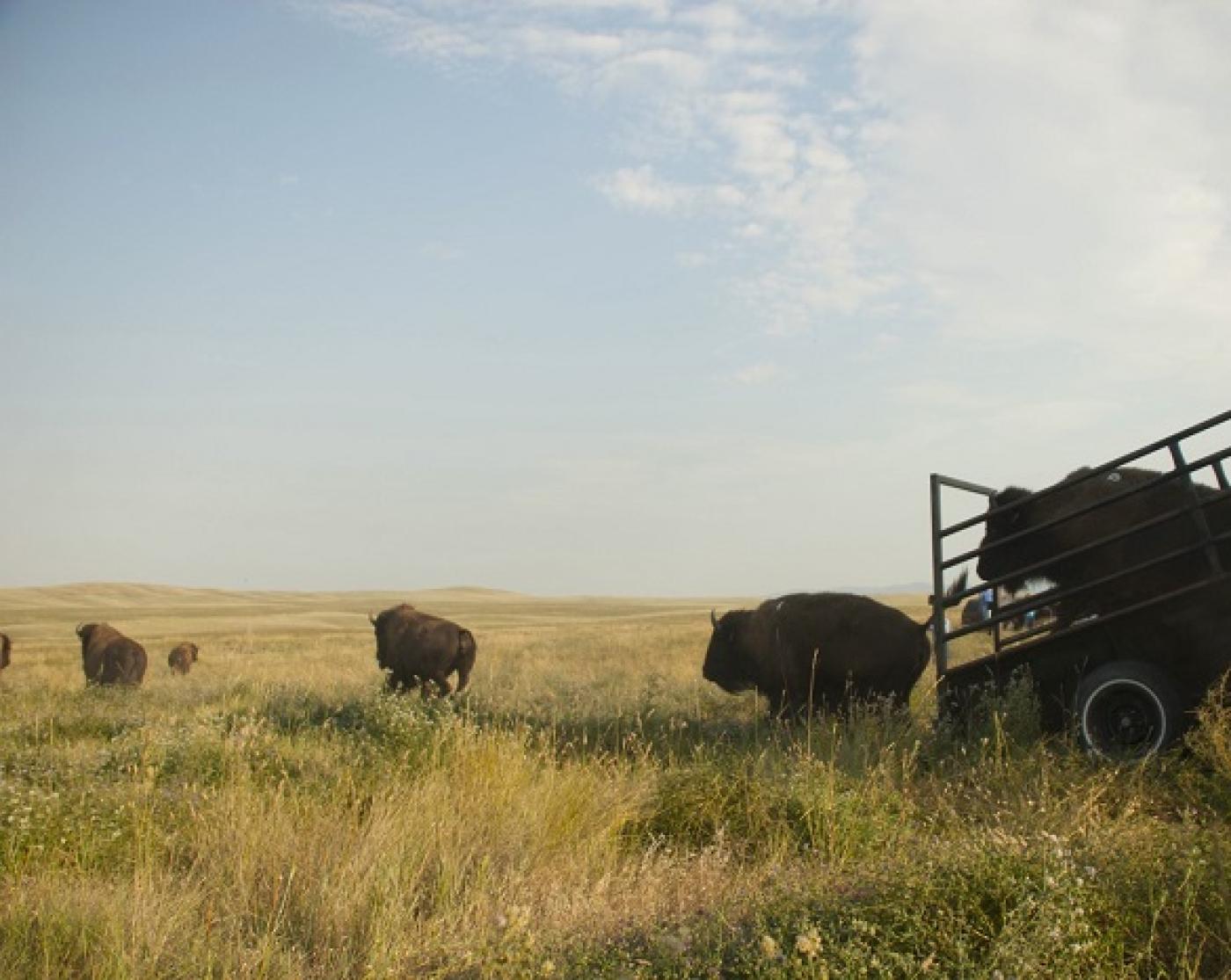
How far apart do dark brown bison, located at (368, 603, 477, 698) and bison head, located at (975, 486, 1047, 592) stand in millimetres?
9222

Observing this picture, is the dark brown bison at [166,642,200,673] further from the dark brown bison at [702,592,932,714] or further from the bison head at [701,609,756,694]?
the dark brown bison at [702,592,932,714]

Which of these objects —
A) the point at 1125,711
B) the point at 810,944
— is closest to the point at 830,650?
the point at 1125,711

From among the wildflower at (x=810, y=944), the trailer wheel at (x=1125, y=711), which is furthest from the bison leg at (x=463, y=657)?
the wildflower at (x=810, y=944)

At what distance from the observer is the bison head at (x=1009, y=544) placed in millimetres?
9461

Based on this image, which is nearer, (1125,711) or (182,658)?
(1125,711)

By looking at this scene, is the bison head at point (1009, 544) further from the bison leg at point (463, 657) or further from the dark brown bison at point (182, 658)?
the dark brown bison at point (182, 658)

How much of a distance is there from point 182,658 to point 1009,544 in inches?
891

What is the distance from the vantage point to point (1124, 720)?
705cm

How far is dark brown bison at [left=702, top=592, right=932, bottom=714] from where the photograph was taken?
10.6m

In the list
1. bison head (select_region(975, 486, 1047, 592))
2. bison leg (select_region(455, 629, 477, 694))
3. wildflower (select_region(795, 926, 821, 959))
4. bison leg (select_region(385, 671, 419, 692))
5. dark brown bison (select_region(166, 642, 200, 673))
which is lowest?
dark brown bison (select_region(166, 642, 200, 673))

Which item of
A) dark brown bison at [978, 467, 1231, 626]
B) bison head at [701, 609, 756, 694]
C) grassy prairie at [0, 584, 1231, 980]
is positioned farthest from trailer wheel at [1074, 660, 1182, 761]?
bison head at [701, 609, 756, 694]

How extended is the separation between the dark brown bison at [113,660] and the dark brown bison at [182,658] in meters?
4.76

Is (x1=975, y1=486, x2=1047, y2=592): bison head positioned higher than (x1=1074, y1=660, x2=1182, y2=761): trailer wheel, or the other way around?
(x1=975, y1=486, x2=1047, y2=592): bison head

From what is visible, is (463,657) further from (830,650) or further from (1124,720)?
(1124,720)
